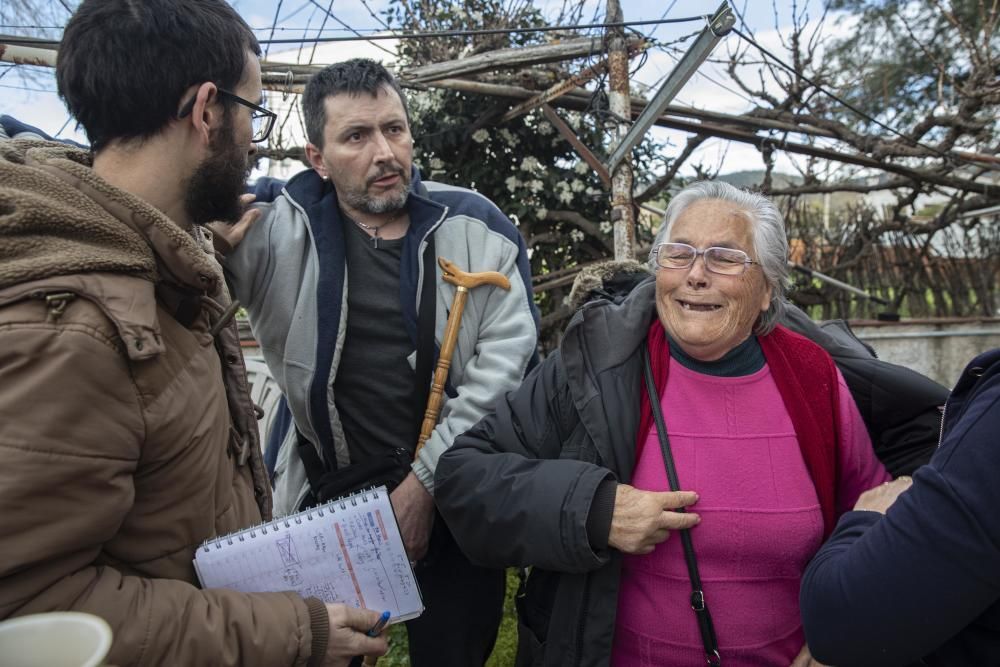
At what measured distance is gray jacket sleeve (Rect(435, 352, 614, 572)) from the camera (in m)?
1.52

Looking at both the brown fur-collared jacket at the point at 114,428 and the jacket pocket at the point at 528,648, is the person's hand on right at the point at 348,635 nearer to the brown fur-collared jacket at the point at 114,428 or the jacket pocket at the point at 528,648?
the brown fur-collared jacket at the point at 114,428

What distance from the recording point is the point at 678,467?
64.6 inches

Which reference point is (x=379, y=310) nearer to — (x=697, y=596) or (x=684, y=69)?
(x=697, y=596)

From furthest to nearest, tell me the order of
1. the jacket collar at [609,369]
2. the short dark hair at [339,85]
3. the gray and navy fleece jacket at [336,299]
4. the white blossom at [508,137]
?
the white blossom at [508,137], the short dark hair at [339,85], the gray and navy fleece jacket at [336,299], the jacket collar at [609,369]

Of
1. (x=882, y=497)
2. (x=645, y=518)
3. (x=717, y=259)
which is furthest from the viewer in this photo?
(x=717, y=259)

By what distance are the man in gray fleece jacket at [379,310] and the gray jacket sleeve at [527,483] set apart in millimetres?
220

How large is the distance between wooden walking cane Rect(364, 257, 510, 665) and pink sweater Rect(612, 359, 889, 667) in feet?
2.16

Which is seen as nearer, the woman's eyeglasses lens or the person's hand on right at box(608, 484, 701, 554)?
the person's hand on right at box(608, 484, 701, 554)

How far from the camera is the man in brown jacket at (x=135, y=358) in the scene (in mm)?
951

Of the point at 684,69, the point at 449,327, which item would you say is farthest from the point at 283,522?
the point at 684,69

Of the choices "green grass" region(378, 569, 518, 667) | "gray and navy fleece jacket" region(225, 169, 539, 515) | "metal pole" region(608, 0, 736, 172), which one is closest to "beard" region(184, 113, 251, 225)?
"gray and navy fleece jacket" region(225, 169, 539, 515)

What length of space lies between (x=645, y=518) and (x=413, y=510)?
0.71m

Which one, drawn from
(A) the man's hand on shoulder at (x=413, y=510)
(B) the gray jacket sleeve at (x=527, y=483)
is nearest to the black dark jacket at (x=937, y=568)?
(B) the gray jacket sleeve at (x=527, y=483)

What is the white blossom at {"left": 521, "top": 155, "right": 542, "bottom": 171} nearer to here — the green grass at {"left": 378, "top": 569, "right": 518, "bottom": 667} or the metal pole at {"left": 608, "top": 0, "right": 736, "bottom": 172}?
the metal pole at {"left": 608, "top": 0, "right": 736, "bottom": 172}
